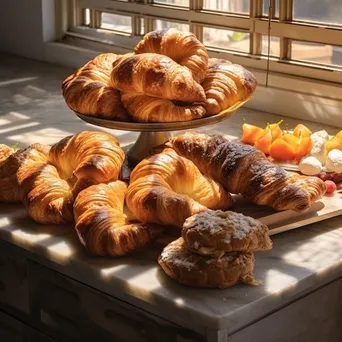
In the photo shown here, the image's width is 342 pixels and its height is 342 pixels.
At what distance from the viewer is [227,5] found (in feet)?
8.05

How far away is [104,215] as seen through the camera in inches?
56.9

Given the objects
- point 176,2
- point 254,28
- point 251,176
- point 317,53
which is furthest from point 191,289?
point 176,2

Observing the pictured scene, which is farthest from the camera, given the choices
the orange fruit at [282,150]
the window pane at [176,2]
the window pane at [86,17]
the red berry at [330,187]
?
the window pane at [86,17]

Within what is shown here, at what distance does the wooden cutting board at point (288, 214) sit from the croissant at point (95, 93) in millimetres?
255

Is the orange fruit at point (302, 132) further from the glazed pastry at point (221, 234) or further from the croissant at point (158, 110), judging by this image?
the glazed pastry at point (221, 234)

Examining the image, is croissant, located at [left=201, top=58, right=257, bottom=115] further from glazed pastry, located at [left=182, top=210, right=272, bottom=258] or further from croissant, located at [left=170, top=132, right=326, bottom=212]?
glazed pastry, located at [left=182, top=210, right=272, bottom=258]

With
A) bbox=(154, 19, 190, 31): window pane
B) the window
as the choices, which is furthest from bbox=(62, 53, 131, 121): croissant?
bbox=(154, 19, 190, 31): window pane

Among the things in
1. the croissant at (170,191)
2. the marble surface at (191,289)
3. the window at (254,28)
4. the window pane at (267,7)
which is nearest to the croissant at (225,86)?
the croissant at (170,191)

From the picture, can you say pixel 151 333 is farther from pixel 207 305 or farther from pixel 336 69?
pixel 336 69

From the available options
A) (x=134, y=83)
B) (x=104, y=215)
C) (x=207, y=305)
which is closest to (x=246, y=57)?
(x=134, y=83)

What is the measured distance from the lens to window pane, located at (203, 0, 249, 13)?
2.42 m

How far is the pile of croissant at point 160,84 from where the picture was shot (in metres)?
1.56

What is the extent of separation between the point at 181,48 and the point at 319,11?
0.68 m

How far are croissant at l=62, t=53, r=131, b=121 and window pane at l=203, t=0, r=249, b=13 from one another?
0.81m
